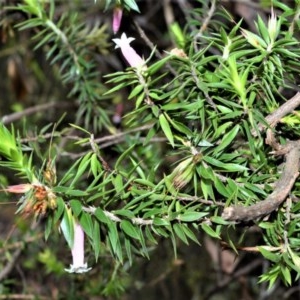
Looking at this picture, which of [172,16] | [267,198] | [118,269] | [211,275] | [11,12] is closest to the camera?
[267,198]

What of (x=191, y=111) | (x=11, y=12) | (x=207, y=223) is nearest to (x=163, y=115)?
(x=191, y=111)

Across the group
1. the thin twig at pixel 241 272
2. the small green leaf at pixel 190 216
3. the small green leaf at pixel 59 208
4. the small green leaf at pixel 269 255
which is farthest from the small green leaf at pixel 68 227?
the thin twig at pixel 241 272

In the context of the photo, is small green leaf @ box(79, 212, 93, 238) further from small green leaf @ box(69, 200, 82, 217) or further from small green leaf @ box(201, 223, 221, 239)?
small green leaf @ box(201, 223, 221, 239)

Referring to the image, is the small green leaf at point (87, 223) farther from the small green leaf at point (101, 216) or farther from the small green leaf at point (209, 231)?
the small green leaf at point (209, 231)

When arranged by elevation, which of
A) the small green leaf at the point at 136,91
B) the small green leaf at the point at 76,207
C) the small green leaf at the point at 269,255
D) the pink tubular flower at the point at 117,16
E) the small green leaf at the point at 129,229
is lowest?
the small green leaf at the point at 269,255

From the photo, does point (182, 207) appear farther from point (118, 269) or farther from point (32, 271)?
point (32, 271)

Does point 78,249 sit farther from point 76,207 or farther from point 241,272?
point 241,272

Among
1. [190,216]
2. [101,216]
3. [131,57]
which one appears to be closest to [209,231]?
[190,216]

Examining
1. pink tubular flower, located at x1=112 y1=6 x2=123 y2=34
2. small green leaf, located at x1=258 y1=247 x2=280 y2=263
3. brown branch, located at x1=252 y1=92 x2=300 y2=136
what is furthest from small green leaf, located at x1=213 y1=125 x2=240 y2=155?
pink tubular flower, located at x1=112 y1=6 x2=123 y2=34
